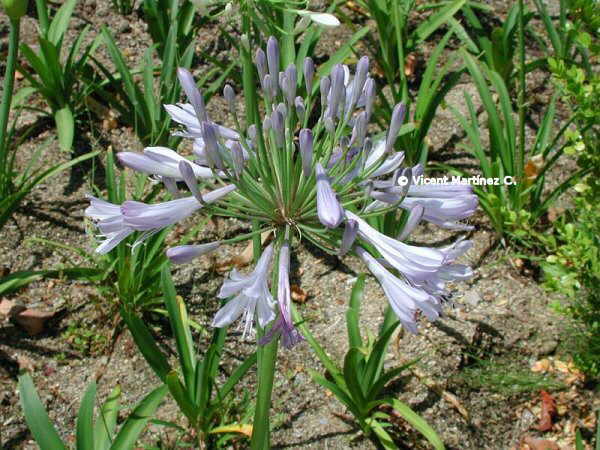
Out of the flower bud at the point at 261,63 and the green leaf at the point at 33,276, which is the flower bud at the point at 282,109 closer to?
the flower bud at the point at 261,63

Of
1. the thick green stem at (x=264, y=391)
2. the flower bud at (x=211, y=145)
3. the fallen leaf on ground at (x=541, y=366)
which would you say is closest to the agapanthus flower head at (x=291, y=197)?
the flower bud at (x=211, y=145)

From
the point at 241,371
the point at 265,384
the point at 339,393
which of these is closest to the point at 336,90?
the point at 265,384

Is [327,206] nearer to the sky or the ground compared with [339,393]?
nearer to the sky

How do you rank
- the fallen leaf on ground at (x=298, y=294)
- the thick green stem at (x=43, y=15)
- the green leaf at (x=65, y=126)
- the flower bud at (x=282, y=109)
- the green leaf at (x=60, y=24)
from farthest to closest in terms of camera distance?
1. the green leaf at (x=60, y=24)
2. the thick green stem at (x=43, y=15)
3. the green leaf at (x=65, y=126)
4. the fallen leaf on ground at (x=298, y=294)
5. the flower bud at (x=282, y=109)

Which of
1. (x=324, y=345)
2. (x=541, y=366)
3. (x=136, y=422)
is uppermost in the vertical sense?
(x=136, y=422)

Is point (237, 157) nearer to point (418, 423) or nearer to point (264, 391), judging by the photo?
point (264, 391)

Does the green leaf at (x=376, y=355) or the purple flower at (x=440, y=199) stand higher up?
the purple flower at (x=440, y=199)
